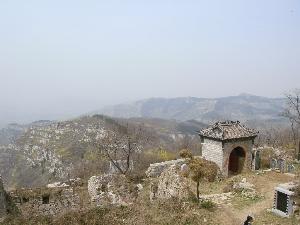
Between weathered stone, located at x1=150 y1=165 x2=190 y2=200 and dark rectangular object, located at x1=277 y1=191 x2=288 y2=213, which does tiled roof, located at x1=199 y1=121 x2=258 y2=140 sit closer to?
weathered stone, located at x1=150 y1=165 x2=190 y2=200

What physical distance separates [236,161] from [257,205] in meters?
9.46

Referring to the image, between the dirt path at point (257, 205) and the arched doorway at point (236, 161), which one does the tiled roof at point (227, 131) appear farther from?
the dirt path at point (257, 205)

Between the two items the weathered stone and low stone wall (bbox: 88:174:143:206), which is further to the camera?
low stone wall (bbox: 88:174:143:206)

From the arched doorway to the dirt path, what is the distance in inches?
119

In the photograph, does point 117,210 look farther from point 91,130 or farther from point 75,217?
point 91,130

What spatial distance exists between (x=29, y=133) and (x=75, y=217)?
10352 centimetres

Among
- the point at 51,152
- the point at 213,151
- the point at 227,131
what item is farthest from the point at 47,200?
the point at 51,152

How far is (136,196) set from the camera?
24.8 m

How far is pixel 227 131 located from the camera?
27.3 metres

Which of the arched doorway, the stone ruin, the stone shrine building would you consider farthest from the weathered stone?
the arched doorway

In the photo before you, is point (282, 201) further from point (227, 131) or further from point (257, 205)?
point (227, 131)

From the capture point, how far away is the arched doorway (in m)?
28.2

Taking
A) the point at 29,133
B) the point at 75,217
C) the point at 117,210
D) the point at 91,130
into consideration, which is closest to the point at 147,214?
the point at 117,210

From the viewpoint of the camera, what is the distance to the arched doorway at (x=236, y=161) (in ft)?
92.7
